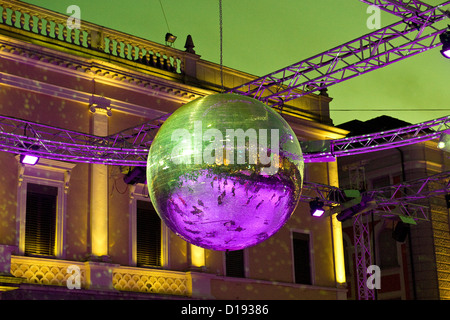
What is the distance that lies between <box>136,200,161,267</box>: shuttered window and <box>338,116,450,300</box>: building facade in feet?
24.3

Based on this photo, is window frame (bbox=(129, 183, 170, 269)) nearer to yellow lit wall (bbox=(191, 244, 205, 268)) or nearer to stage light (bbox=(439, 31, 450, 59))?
yellow lit wall (bbox=(191, 244, 205, 268))

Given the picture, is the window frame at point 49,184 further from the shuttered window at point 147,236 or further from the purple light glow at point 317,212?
the purple light glow at point 317,212

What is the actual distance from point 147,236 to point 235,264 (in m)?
2.42

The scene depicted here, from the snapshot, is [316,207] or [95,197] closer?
[95,197]

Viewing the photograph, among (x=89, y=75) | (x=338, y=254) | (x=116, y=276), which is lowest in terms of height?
(x=116, y=276)

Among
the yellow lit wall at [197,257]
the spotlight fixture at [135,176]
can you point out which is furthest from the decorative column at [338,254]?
the spotlight fixture at [135,176]

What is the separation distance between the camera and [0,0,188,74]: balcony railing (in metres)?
16.0

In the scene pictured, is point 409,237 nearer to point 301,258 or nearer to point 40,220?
point 301,258

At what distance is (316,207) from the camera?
18.6 metres

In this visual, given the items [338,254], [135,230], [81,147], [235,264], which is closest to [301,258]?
[338,254]

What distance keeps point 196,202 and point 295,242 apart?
15.6 meters

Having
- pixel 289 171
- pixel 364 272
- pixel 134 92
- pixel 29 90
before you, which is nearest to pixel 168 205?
pixel 289 171

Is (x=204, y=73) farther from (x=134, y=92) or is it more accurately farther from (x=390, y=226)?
(x=390, y=226)

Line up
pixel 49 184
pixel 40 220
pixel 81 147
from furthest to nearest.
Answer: pixel 49 184
pixel 40 220
pixel 81 147
